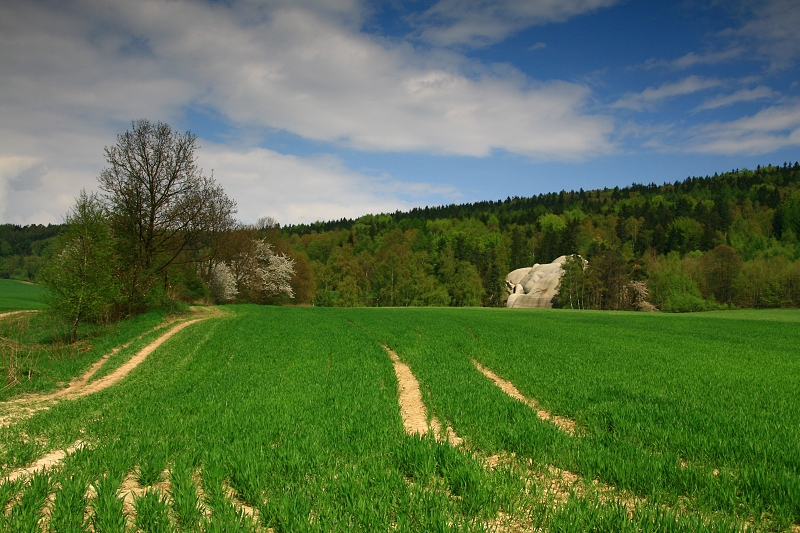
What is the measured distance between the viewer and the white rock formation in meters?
90.0

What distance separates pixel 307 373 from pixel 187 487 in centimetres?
835

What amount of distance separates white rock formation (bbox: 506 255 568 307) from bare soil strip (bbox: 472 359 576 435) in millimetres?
78328

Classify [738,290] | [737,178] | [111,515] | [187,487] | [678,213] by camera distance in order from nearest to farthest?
[111,515], [187,487], [738,290], [678,213], [737,178]

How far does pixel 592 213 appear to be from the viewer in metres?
154

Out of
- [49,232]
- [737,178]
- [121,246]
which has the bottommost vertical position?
[121,246]

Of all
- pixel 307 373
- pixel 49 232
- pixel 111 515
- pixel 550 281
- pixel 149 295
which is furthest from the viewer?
pixel 49 232

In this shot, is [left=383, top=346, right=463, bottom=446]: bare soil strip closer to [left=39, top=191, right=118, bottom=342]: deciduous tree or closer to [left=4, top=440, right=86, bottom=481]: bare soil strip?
[left=4, top=440, right=86, bottom=481]: bare soil strip

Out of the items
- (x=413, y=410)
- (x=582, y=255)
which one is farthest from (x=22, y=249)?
(x=413, y=410)

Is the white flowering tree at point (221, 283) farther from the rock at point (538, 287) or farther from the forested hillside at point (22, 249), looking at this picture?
the rock at point (538, 287)

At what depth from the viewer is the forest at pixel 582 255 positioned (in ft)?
266

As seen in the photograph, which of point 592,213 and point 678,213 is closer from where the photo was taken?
point 678,213

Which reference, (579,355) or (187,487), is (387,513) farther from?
(579,355)

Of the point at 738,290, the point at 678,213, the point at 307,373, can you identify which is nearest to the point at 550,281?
the point at 738,290

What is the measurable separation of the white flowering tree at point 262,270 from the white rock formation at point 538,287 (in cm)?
4817
